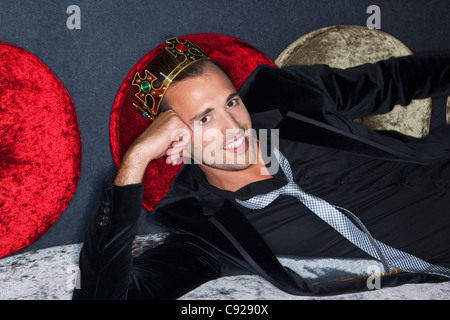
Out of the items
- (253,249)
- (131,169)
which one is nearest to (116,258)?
(131,169)

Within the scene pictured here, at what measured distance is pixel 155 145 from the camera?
1.29m

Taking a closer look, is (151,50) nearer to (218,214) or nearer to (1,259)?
(218,214)

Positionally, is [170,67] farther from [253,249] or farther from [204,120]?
[253,249]

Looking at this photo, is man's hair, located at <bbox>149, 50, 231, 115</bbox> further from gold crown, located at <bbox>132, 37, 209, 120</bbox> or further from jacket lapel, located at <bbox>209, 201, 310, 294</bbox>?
jacket lapel, located at <bbox>209, 201, 310, 294</bbox>

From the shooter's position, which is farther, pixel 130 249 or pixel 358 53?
pixel 358 53

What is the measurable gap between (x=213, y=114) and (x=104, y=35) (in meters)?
0.54

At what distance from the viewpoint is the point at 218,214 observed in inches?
56.6

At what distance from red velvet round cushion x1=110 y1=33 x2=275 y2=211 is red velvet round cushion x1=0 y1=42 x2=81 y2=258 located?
15cm

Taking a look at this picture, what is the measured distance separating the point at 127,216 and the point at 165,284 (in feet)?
0.81

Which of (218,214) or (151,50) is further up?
(151,50)

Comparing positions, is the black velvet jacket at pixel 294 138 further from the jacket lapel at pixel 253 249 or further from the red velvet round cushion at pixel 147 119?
the red velvet round cushion at pixel 147 119
